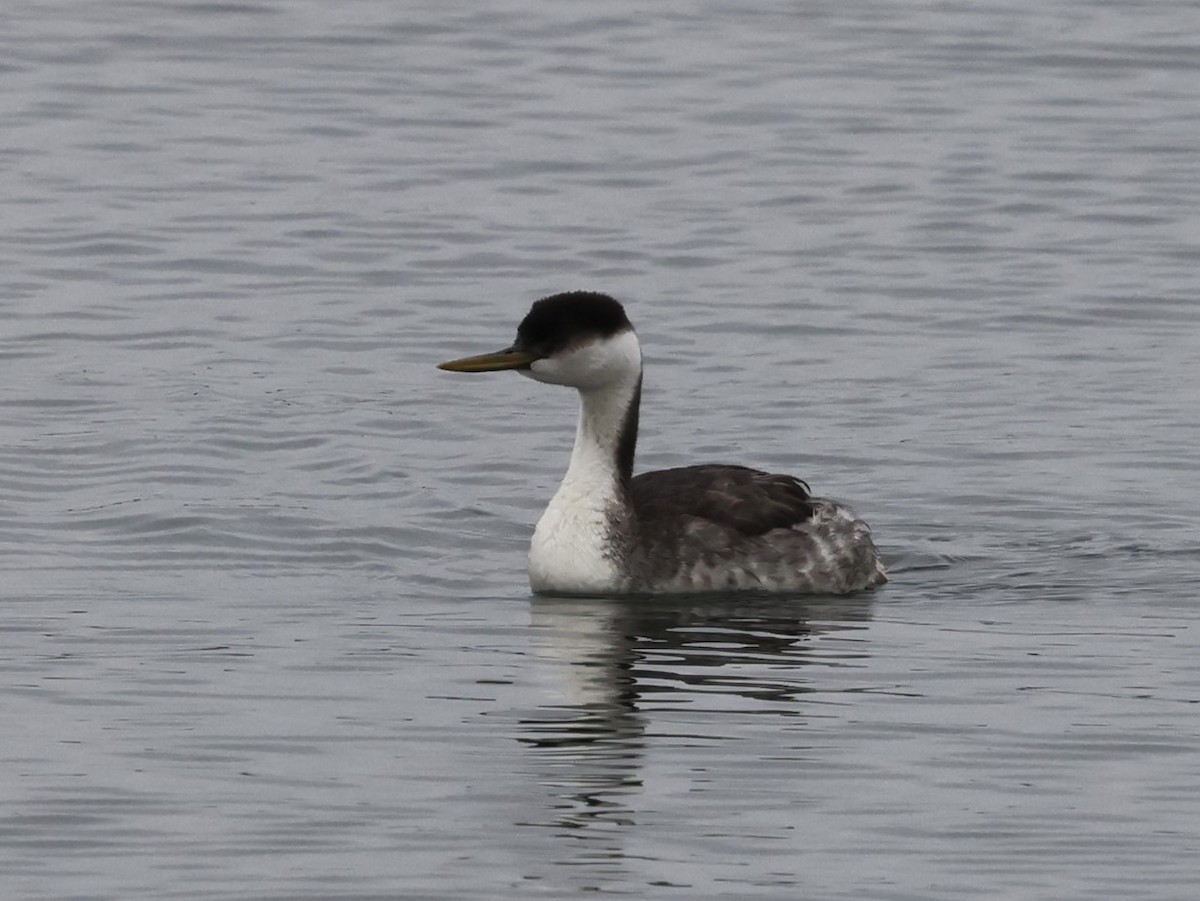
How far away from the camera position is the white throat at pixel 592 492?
13906mm

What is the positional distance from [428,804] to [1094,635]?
409cm

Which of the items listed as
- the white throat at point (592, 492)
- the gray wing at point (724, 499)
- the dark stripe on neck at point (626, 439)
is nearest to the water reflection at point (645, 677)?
the white throat at point (592, 492)

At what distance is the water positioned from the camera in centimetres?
971

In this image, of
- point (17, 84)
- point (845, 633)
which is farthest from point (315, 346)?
point (17, 84)

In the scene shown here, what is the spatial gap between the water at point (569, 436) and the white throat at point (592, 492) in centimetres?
19

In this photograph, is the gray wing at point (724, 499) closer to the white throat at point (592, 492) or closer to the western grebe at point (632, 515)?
the western grebe at point (632, 515)

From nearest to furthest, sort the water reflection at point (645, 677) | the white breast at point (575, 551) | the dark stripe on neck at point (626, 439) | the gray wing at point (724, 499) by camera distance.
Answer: the water reflection at point (645, 677), the white breast at point (575, 551), the gray wing at point (724, 499), the dark stripe on neck at point (626, 439)

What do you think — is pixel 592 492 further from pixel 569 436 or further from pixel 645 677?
pixel 569 436

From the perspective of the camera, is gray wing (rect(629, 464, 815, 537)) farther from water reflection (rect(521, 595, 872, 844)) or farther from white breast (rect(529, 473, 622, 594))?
water reflection (rect(521, 595, 872, 844))

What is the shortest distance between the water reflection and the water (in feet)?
0.11

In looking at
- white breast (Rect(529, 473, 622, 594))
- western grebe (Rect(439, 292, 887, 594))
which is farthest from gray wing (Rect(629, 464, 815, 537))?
white breast (Rect(529, 473, 622, 594))

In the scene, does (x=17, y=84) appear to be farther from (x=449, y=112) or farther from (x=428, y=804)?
(x=428, y=804)

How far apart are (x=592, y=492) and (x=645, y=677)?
2399 millimetres

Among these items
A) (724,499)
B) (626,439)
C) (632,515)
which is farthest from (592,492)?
(724,499)
